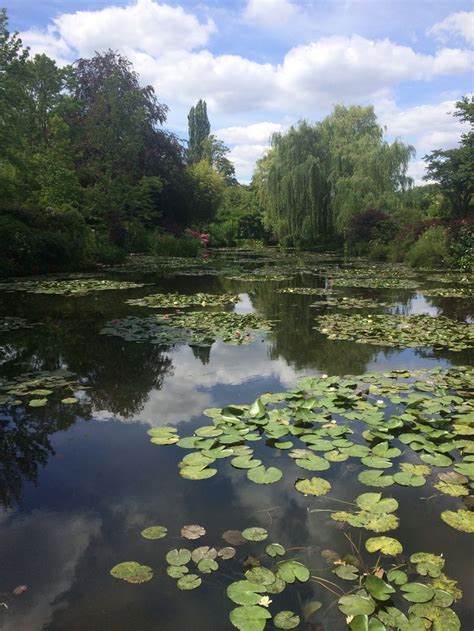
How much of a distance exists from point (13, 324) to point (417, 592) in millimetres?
5879

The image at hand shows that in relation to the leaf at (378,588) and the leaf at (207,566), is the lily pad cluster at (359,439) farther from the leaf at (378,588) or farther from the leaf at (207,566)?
the leaf at (207,566)

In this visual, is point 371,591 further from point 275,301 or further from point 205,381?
point 275,301

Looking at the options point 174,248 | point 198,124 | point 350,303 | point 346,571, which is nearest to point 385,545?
point 346,571

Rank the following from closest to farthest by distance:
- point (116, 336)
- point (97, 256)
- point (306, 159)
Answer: point (116, 336) < point (97, 256) < point (306, 159)

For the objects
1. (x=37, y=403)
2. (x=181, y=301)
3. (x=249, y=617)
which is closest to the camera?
(x=249, y=617)

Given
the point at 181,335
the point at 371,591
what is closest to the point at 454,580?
the point at 371,591

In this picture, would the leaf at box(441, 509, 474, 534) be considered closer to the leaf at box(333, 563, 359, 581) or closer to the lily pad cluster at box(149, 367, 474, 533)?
the lily pad cluster at box(149, 367, 474, 533)

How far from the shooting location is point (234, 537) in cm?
191

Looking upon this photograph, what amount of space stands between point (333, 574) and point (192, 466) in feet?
3.34

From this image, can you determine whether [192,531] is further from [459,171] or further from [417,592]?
[459,171]

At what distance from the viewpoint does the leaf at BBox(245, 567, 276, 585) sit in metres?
1.64

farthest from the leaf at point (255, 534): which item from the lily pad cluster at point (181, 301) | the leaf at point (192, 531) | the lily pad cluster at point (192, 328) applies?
the lily pad cluster at point (181, 301)

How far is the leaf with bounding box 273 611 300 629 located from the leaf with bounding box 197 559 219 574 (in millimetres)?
306

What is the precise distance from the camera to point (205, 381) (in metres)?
4.07
